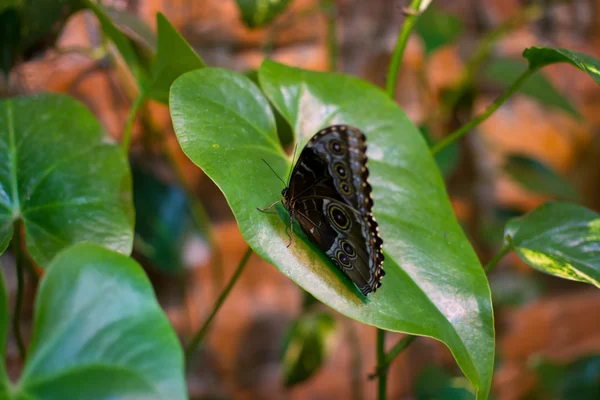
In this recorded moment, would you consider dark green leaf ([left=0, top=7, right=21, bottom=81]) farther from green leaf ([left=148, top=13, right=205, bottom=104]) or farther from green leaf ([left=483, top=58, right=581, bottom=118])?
green leaf ([left=483, top=58, right=581, bottom=118])

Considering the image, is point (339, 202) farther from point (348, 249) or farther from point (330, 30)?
point (330, 30)

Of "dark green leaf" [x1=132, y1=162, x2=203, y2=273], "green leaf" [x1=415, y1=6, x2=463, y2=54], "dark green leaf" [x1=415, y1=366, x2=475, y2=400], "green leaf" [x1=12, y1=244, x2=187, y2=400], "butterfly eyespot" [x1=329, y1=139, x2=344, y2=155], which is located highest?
"green leaf" [x1=415, y1=6, x2=463, y2=54]

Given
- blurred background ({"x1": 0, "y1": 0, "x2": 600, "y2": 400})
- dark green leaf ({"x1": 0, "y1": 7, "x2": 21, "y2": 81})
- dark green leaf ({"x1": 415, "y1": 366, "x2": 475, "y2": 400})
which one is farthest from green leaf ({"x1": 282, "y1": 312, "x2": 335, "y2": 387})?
dark green leaf ({"x1": 0, "y1": 7, "x2": 21, "y2": 81})

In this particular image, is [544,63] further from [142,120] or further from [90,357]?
[142,120]

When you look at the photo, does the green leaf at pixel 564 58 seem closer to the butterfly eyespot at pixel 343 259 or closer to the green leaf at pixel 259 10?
the butterfly eyespot at pixel 343 259

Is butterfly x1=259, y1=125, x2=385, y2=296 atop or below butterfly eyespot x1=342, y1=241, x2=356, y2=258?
atop

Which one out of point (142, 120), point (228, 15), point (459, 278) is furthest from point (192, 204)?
point (459, 278)

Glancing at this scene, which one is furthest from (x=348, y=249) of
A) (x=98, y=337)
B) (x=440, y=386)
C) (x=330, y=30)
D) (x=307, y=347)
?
(x=440, y=386)
